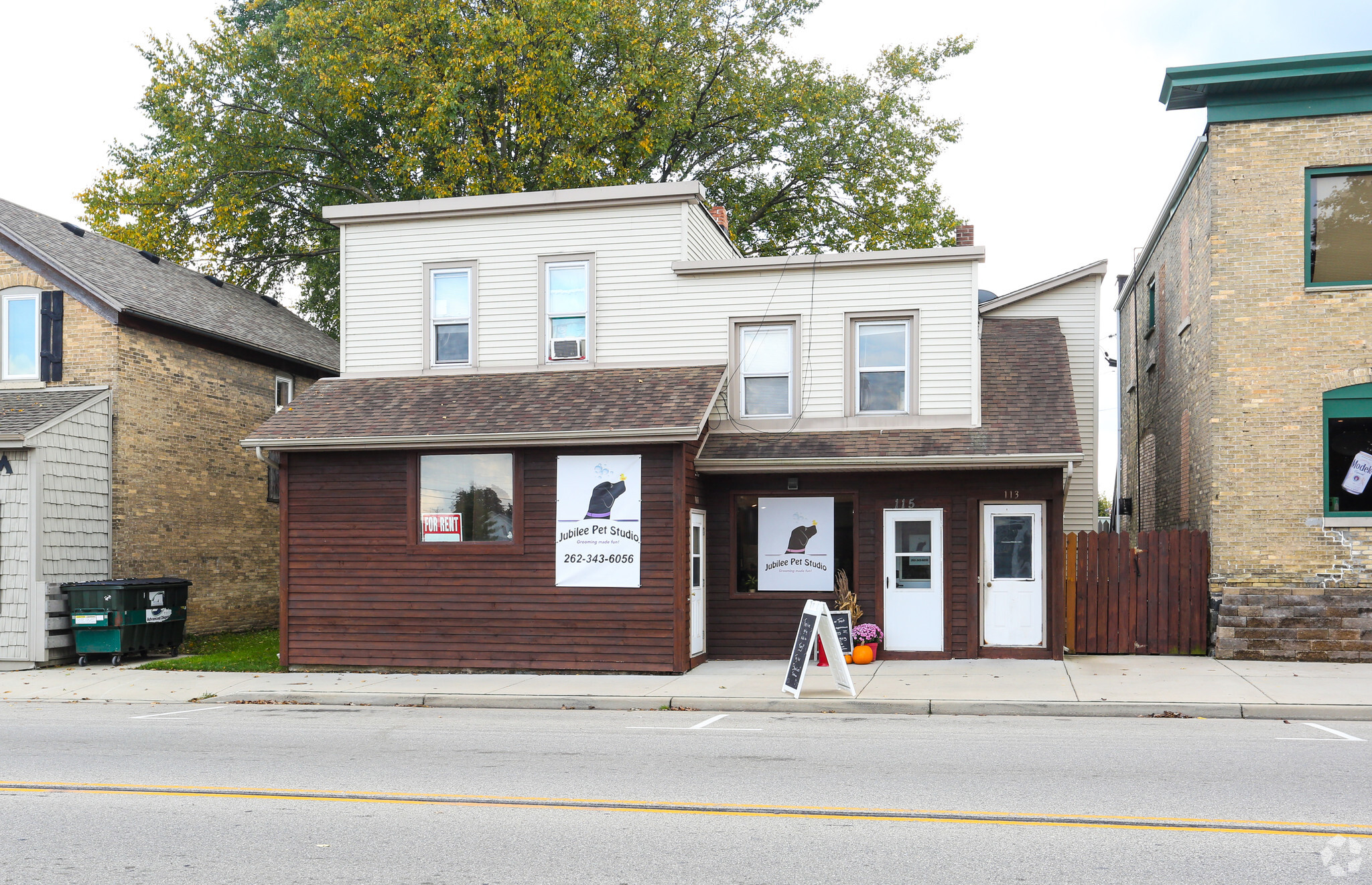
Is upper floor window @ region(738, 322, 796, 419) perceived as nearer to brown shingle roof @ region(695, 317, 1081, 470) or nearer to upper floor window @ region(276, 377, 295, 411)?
brown shingle roof @ region(695, 317, 1081, 470)

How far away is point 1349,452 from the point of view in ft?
49.9

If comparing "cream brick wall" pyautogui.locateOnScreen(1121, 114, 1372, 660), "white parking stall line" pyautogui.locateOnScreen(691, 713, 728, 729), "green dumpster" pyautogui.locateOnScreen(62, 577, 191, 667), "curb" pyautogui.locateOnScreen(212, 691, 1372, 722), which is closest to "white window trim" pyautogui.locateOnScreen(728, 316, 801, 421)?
"curb" pyautogui.locateOnScreen(212, 691, 1372, 722)

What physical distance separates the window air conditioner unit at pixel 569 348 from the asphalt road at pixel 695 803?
7.15 m

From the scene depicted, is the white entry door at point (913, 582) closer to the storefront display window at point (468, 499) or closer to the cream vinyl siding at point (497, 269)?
the cream vinyl siding at point (497, 269)

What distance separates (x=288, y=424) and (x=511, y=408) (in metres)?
3.35

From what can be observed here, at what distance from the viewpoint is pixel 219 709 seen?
1341cm

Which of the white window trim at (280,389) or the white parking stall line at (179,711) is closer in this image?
the white parking stall line at (179,711)

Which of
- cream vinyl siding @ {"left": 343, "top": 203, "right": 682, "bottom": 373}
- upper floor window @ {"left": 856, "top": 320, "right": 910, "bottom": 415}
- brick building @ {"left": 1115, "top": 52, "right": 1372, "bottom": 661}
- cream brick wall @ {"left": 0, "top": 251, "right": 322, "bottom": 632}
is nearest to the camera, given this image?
brick building @ {"left": 1115, "top": 52, "right": 1372, "bottom": 661}

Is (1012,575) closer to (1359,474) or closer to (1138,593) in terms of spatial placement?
(1138,593)

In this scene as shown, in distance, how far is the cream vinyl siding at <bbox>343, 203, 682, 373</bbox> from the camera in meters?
17.1

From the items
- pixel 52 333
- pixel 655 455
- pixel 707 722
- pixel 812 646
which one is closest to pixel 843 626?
pixel 812 646

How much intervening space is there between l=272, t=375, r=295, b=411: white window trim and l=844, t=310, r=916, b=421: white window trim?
1303 centimetres

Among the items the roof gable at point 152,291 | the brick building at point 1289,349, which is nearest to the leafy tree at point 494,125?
the roof gable at point 152,291

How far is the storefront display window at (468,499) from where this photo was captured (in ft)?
52.0
